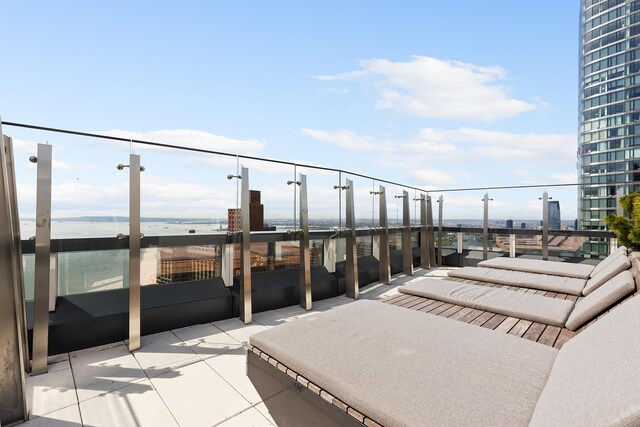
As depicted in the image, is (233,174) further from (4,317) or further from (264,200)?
(4,317)

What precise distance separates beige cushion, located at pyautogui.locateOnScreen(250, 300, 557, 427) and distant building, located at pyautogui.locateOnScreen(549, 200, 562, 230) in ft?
21.8

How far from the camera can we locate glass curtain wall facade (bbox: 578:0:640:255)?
4350 centimetres

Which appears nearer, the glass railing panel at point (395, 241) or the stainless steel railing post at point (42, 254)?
the stainless steel railing post at point (42, 254)

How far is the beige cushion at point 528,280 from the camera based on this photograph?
3.33 m

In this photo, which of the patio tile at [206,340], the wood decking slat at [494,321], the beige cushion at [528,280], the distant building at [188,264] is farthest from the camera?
the distant building at [188,264]

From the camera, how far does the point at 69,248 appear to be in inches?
121

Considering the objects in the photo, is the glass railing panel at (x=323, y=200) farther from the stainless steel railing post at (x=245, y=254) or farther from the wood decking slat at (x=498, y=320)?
the wood decking slat at (x=498, y=320)

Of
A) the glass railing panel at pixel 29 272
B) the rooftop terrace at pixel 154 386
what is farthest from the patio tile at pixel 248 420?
the glass railing panel at pixel 29 272

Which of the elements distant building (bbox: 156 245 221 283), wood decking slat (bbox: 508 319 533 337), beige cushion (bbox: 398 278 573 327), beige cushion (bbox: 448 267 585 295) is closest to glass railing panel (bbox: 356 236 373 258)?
beige cushion (bbox: 448 267 585 295)

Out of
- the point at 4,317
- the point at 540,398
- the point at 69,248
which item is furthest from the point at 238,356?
the point at 540,398

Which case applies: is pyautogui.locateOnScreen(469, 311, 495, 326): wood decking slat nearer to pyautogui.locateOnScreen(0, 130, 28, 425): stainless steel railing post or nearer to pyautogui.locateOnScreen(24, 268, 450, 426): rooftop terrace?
pyautogui.locateOnScreen(24, 268, 450, 426): rooftop terrace

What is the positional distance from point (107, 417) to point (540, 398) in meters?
2.52

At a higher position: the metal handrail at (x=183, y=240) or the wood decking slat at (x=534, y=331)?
the metal handrail at (x=183, y=240)

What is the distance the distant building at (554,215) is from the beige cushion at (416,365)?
6634 millimetres
